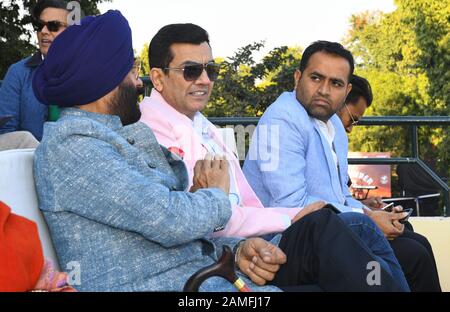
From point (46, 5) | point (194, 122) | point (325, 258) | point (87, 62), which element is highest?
point (46, 5)

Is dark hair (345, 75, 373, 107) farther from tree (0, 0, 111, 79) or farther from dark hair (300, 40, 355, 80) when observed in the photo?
tree (0, 0, 111, 79)

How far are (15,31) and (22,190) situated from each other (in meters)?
18.7

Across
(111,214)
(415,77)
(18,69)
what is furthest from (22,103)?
(415,77)

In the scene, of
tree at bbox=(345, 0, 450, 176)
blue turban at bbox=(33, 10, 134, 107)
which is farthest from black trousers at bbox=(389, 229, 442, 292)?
tree at bbox=(345, 0, 450, 176)

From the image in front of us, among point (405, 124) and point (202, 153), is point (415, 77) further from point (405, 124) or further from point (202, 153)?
point (202, 153)

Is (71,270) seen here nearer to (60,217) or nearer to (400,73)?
(60,217)

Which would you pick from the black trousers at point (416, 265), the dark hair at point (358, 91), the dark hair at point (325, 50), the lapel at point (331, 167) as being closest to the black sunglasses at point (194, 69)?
the lapel at point (331, 167)

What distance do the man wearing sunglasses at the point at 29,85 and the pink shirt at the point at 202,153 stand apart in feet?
3.28

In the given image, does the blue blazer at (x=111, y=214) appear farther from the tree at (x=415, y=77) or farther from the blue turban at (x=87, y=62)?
the tree at (x=415, y=77)

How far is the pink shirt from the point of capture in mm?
2996

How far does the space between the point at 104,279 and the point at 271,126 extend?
1.81 metres

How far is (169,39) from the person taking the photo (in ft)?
11.2

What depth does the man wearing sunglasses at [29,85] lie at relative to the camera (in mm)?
4223
